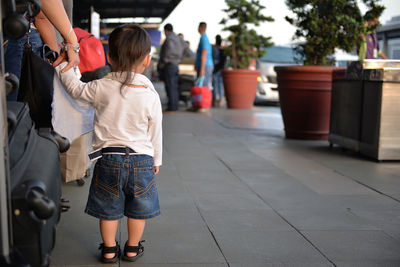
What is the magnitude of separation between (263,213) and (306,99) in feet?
13.4

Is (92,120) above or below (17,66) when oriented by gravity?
below

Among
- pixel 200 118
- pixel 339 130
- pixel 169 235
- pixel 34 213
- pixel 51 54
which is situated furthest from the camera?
pixel 200 118

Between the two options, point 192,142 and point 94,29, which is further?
point 94,29

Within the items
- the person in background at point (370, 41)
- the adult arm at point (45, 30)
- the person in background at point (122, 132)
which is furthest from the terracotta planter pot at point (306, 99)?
the person in background at point (122, 132)

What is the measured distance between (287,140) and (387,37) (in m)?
19.7

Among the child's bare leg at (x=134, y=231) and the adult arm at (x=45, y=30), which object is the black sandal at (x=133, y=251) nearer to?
the child's bare leg at (x=134, y=231)

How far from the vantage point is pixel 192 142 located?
745 centimetres

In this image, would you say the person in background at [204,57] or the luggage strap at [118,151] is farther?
the person in background at [204,57]

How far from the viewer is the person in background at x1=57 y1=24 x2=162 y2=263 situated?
9.01 ft

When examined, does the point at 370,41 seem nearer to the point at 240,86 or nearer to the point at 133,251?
the point at 240,86

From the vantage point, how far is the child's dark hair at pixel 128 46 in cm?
273

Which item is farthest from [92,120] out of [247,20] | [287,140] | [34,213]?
[247,20]

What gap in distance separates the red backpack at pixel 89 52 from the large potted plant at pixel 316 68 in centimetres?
425

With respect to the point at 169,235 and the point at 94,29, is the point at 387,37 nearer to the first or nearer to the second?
the point at 94,29
